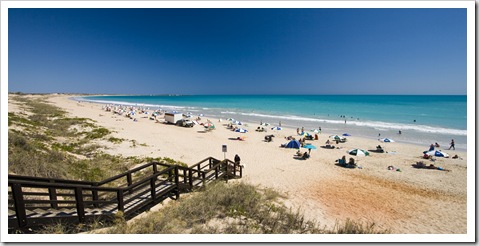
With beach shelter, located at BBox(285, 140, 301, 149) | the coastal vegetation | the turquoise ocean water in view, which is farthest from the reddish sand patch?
the turquoise ocean water

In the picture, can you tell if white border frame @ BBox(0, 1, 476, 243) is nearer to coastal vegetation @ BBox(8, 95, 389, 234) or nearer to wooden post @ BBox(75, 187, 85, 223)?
coastal vegetation @ BBox(8, 95, 389, 234)

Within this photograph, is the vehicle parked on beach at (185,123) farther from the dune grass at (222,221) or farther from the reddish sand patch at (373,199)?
the dune grass at (222,221)

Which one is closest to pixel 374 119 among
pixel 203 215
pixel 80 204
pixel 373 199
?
pixel 373 199

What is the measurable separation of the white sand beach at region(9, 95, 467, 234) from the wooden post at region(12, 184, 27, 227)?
7.33 metres

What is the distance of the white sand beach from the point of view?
7.67 m

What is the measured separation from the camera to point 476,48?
14.4 feet

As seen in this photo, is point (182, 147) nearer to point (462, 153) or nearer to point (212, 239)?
point (212, 239)

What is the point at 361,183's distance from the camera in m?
11.3

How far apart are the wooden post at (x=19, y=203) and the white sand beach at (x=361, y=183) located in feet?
24.1

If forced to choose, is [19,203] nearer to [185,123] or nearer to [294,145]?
[294,145]

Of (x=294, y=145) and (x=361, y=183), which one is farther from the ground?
(x=294, y=145)

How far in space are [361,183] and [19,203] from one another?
535 inches

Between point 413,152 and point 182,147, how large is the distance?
70.1ft

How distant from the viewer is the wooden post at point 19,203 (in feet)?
10.7
